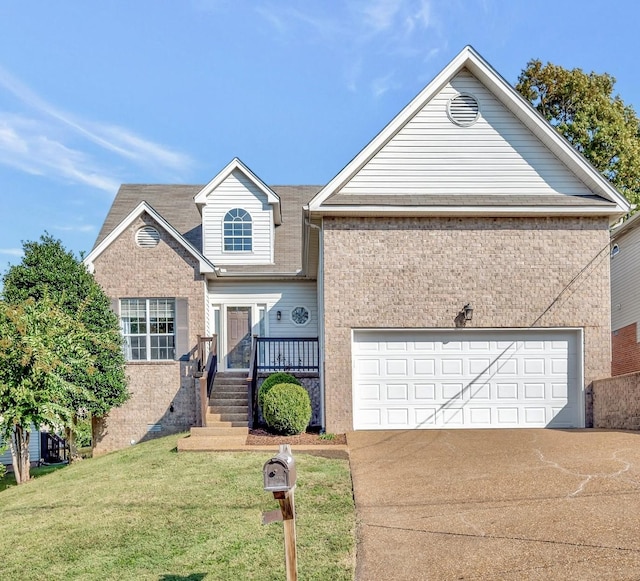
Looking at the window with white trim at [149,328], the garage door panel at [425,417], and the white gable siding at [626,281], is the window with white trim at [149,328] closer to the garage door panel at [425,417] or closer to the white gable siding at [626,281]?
the garage door panel at [425,417]

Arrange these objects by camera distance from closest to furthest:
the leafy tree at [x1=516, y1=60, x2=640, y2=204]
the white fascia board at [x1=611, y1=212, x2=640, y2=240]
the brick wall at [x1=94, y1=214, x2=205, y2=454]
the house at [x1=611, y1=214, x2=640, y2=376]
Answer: the brick wall at [x1=94, y1=214, x2=205, y2=454] < the white fascia board at [x1=611, y1=212, x2=640, y2=240] < the house at [x1=611, y1=214, x2=640, y2=376] < the leafy tree at [x1=516, y1=60, x2=640, y2=204]

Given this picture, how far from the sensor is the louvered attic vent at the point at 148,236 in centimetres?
1587

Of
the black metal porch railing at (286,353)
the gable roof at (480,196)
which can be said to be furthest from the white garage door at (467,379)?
the black metal porch railing at (286,353)

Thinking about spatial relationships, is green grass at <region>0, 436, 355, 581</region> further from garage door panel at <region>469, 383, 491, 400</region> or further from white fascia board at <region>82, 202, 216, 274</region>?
white fascia board at <region>82, 202, 216, 274</region>

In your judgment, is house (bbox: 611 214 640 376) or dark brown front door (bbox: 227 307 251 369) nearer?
house (bbox: 611 214 640 376)

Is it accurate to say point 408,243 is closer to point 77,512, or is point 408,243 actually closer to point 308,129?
point 308,129

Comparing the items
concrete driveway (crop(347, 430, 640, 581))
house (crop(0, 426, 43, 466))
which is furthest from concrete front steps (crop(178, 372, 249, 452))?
house (crop(0, 426, 43, 466))

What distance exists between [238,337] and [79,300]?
15.1 ft

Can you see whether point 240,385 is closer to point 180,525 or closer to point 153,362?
point 153,362

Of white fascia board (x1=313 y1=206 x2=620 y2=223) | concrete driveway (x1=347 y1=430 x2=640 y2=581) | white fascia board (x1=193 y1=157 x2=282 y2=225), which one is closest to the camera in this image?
concrete driveway (x1=347 y1=430 x2=640 y2=581)

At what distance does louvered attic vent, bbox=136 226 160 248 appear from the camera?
52.1 ft

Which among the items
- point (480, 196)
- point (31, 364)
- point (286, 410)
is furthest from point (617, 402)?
point (31, 364)

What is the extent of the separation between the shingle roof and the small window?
1191mm

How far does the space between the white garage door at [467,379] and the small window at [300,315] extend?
17.6 feet
